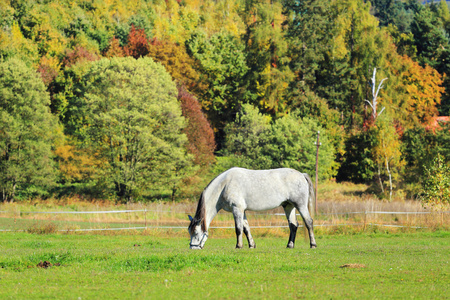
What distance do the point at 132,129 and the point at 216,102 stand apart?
26256mm

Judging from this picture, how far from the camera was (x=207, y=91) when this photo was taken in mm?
78062

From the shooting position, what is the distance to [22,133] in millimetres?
54000

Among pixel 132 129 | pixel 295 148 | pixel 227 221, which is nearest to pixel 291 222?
pixel 227 221

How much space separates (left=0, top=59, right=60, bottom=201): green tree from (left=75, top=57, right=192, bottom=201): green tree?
4090mm

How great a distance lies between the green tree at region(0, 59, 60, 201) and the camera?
5391cm

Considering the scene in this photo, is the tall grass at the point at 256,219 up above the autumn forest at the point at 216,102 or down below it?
below

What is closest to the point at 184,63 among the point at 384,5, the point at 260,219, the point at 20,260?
the point at 260,219

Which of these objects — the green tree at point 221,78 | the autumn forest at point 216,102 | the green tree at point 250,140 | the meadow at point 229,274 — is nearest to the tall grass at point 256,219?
the autumn forest at point 216,102

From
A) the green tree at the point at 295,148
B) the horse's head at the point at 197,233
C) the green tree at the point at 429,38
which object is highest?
the green tree at the point at 429,38

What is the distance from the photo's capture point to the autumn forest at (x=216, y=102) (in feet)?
177

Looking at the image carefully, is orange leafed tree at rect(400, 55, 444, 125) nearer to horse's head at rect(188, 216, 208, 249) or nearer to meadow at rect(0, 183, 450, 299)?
meadow at rect(0, 183, 450, 299)

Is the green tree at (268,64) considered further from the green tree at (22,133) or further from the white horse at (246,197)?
the white horse at (246,197)

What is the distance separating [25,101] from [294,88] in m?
30.9

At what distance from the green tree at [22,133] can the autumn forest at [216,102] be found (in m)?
0.13
